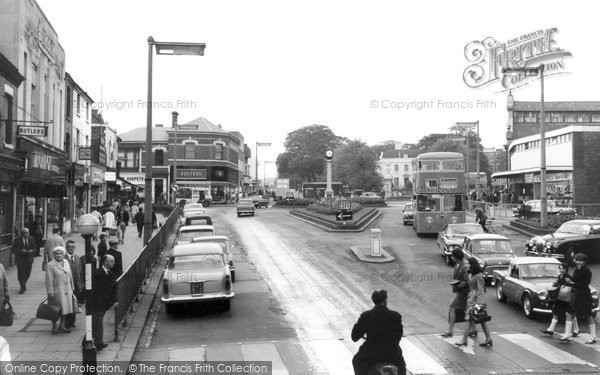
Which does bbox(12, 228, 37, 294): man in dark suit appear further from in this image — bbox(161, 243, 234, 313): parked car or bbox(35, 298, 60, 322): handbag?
bbox(35, 298, 60, 322): handbag

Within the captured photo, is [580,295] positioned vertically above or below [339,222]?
below

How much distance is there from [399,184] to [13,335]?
132387 millimetres

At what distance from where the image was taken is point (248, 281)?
18.2m

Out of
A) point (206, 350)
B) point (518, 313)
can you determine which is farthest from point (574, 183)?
point (206, 350)

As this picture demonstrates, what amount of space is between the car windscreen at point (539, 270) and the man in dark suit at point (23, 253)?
42.2 feet

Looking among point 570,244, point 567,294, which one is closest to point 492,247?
point 570,244

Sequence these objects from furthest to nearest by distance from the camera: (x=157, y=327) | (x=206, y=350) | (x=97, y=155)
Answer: (x=97, y=155) < (x=157, y=327) < (x=206, y=350)

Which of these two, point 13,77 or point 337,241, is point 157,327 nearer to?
point 13,77

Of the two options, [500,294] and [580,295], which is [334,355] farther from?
[500,294]

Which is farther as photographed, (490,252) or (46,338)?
(490,252)

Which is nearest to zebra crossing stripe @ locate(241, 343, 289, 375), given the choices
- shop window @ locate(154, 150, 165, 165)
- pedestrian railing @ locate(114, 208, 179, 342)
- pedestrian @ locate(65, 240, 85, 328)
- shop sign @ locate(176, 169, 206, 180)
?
pedestrian railing @ locate(114, 208, 179, 342)

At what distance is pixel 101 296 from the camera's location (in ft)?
34.8

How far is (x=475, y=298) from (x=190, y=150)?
6903 centimetres

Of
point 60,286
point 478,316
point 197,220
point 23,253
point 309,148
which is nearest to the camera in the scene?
point 478,316
